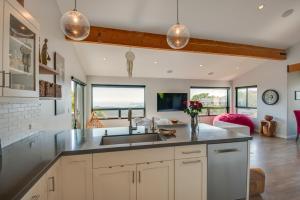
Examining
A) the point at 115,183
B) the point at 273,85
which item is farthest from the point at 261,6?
the point at 115,183

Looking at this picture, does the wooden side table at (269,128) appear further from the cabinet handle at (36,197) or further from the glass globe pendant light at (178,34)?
the cabinet handle at (36,197)

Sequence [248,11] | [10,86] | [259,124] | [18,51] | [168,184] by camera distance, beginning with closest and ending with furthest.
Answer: [10,86], [18,51], [168,184], [248,11], [259,124]

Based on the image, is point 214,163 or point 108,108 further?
point 108,108

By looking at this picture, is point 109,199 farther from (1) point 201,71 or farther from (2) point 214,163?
(1) point 201,71

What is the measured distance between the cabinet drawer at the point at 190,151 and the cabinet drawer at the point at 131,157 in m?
0.08

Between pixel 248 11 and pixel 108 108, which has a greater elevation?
pixel 248 11

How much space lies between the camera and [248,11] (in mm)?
3740

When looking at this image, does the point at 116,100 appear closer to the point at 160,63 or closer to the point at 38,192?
the point at 160,63

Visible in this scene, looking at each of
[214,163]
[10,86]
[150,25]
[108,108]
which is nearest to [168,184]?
[214,163]

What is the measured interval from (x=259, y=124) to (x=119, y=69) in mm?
5941

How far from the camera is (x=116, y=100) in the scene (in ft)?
24.3

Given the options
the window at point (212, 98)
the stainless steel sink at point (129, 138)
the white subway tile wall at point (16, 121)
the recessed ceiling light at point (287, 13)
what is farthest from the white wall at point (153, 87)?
the stainless steel sink at point (129, 138)

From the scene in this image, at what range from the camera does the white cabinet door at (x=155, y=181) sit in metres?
1.74

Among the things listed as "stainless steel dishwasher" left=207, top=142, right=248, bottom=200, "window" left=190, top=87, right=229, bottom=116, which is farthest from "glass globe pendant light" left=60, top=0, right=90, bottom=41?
"window" left=190, top=87, right=229, bottom=116
